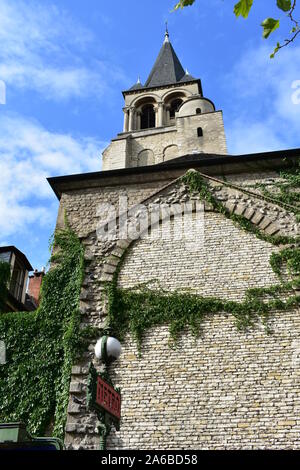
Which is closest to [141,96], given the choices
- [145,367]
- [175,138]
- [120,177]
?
[175,138]

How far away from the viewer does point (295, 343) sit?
8844 millimetres

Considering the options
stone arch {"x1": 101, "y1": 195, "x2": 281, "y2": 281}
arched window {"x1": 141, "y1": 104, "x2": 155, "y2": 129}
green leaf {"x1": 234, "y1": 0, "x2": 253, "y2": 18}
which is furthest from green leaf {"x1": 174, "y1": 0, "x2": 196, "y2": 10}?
arched window {"x1": 141, "y1": 104, "x2": 155, "y2": 129}

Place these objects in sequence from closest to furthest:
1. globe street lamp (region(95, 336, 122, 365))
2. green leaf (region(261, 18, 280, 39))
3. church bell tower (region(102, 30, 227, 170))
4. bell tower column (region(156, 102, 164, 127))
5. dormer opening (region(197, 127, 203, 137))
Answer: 1. green leaf (region(261, 18, 280, 39))
2. globe street lamp (region(95, 336, 122, 365))
3. church bell tower (region(102, 30, 227, 170))
4. dormer opening (region(197, 127, 203, 137))
5. bell tower column (region(156, 102, 164, 127))

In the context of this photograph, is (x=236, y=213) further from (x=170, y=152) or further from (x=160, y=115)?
(x=160, y=115)

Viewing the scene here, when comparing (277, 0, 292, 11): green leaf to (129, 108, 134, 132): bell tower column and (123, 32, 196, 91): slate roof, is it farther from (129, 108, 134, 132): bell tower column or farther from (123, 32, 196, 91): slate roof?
(123, 32, 196, 91): slate roof

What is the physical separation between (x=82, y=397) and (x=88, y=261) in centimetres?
327

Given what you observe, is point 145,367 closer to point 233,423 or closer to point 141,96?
point 233,423

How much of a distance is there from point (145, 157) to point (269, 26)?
23669mm

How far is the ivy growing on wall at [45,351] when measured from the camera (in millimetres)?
9211

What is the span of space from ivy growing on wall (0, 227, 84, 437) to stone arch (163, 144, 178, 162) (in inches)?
627

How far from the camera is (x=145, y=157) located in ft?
89.7

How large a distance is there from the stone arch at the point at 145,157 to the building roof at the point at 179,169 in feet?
46.8

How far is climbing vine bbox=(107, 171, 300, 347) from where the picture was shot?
30.6ft

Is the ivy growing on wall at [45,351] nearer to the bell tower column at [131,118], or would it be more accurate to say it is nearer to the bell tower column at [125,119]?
the bell tower column at [131,118]
